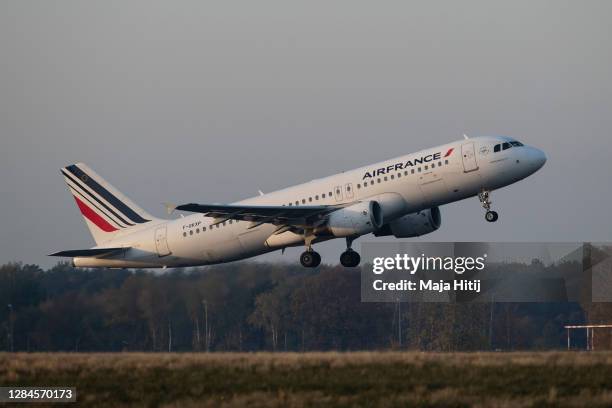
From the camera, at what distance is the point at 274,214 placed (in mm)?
54219

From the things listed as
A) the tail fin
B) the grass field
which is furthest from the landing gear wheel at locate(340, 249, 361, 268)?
the grass field

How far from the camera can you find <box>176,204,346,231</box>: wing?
52.7m

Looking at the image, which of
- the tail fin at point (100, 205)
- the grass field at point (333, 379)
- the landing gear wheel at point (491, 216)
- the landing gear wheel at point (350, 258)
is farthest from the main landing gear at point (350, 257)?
the grass field at point (333, 379)

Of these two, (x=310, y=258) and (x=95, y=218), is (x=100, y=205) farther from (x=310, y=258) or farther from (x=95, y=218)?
(x=310, y=258)

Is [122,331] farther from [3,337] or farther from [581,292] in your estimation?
[581,292]

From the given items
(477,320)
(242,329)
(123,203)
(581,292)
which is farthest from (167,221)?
(581,292)

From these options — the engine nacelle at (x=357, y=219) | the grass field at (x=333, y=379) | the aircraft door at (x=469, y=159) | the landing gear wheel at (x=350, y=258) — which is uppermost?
the aircraft door at (x=469, y=159)

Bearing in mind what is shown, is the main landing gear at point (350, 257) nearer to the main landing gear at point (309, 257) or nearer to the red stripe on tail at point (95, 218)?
the main landing gear at point (309, 257)

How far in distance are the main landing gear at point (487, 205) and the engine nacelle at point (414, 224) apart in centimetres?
558

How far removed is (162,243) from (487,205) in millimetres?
16583

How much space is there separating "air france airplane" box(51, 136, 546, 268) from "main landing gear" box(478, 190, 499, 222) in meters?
0.05

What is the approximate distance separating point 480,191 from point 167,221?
54.9 feet

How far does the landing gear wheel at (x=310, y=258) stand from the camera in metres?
56.9

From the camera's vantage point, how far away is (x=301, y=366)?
37.9m
